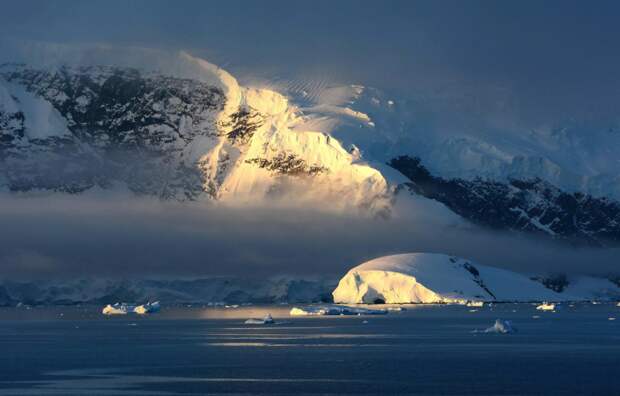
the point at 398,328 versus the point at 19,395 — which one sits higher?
the point at 398,328

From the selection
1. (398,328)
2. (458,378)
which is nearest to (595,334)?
(398,328)

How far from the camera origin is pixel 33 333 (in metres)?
184

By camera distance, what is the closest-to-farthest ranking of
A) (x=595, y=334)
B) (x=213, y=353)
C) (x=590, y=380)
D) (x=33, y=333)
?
(x=590, y=380), (x=213, y=353), (x=595, y=334), (x=33, y=333)

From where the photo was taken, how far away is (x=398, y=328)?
185625 millimetres

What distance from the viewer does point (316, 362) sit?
119 metres

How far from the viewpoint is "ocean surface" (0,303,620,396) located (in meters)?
98.2

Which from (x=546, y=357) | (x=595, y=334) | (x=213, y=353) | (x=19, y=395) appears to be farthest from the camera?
(x=595, y=334)

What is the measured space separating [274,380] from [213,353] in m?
29.2

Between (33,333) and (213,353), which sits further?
(33,333)

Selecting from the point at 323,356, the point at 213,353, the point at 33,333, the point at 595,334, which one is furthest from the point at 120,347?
the point at 595,334

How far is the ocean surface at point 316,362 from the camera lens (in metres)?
98.2

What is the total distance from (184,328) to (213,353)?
62.4 m

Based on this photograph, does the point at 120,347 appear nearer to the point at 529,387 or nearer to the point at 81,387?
the point at 81,387

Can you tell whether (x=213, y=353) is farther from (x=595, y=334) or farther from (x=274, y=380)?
(x=595, y=334)
